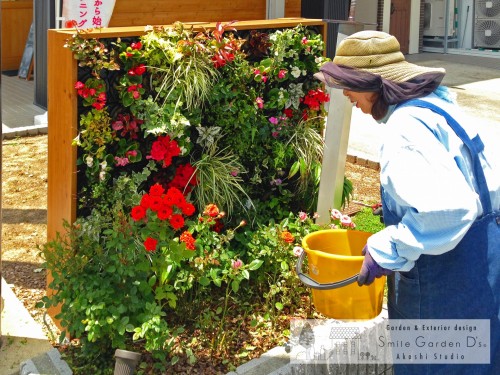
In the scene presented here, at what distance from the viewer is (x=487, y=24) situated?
19062mm

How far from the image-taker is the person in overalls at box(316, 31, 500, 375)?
242 centimetres

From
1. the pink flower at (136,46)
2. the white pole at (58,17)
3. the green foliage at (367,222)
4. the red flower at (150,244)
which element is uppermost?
the white pole at (58,17)

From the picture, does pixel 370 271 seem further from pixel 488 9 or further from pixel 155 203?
pixel 488 9

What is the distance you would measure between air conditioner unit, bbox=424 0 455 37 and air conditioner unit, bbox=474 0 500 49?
65 centimetres

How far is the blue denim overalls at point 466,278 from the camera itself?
260cm

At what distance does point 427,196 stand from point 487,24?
18.2 metres

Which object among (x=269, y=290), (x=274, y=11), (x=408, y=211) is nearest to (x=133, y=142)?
(x=269, y=290)

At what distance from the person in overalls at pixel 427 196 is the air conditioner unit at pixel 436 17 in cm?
1754

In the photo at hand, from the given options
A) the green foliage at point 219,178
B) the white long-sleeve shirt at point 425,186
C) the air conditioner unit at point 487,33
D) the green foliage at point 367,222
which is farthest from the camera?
the air conditioner unit at point 487,33

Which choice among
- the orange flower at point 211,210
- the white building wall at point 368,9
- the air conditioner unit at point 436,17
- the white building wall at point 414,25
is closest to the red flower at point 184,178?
the orange flower at point 211,210

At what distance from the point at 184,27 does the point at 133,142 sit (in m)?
0.79

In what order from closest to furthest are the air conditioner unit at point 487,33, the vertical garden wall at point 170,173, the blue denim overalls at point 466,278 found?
the blue denim overalls at point 466,278 < the vertical garden wall at point 170,173 < the air conditioner unit at point 487,33

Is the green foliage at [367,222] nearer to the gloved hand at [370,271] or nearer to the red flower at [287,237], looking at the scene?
the red flower at [287,237]

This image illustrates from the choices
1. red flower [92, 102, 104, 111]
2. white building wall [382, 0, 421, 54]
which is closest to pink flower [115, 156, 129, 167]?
red flower [92, 102, 104, 111]
